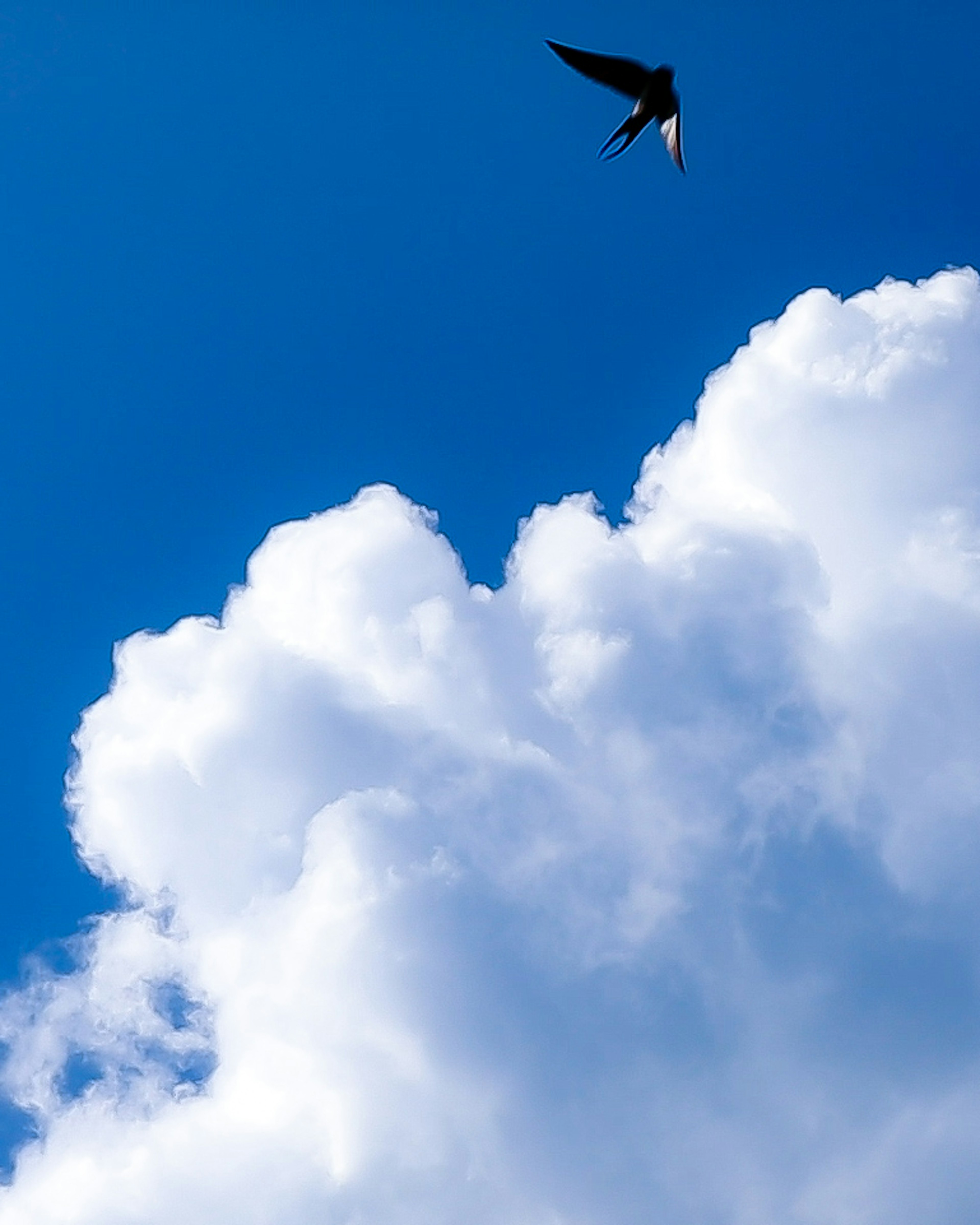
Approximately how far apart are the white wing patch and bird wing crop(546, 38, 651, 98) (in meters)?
1.03

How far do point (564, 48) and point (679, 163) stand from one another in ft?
11.7

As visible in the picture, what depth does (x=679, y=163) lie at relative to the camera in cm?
2225

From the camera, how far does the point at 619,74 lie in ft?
80.7

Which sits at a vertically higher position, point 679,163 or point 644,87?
point 644,87

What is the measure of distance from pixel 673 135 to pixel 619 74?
7.02 feet

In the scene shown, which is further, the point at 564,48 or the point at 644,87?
the point at 644,87

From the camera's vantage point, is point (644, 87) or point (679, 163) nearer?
point (679, 163)

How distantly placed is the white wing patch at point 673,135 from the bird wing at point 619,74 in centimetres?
103

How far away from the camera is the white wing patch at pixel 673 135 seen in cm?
2309

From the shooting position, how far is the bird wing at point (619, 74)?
79.4 ft

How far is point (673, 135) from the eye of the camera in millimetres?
24188

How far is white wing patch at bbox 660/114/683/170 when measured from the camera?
909 inches

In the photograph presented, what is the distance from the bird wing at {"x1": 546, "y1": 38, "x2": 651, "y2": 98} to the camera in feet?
79.4

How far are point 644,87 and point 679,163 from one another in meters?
3.90
